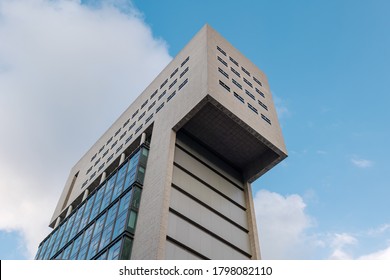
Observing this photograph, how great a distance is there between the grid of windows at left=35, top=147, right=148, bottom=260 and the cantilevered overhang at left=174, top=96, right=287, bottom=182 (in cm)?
697

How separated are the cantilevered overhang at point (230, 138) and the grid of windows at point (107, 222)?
6.97m

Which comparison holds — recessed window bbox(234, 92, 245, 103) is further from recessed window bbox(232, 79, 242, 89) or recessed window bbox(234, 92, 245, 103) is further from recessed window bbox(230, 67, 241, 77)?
recessed window bbox(230, 67, 241, 77)

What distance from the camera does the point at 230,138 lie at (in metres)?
48.3

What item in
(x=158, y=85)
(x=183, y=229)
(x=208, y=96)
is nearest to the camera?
(x=183, y=229)

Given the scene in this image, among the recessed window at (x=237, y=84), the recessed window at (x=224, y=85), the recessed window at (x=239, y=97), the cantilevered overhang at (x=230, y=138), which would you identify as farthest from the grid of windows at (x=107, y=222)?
the recessed window at (x=237, y=84)

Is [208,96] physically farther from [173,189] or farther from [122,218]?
[122,218]

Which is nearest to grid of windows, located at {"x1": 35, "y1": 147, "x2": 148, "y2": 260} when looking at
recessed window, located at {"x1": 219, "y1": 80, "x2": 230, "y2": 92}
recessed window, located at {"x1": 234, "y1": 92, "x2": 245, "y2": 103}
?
recessed window, located at {"x1": 219, "y1": 80, "x2": 230, "y2": 92}

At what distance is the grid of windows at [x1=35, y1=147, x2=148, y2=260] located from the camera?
3862cm

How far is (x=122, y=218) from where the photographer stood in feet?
132

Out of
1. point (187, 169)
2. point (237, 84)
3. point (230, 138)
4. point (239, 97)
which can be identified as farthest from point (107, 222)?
point (237, 84)

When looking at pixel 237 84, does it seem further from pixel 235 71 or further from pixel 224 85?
pixel 224 85

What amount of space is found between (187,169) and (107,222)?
33.7 ft
